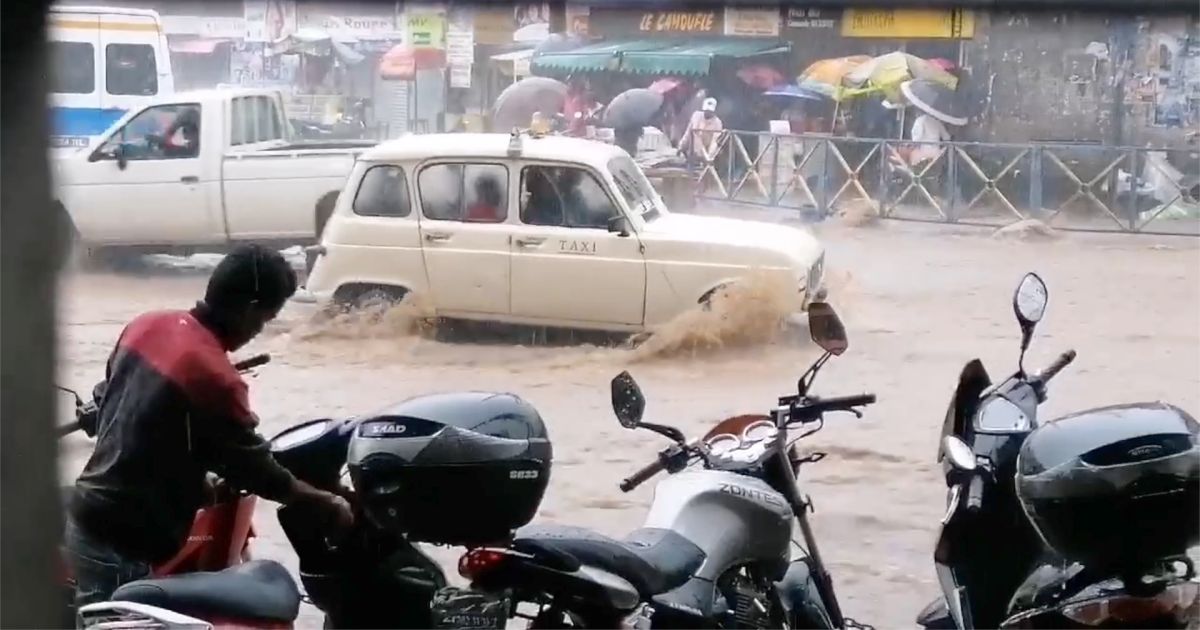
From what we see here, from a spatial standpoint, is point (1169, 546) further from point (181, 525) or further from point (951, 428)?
point (181, 525)

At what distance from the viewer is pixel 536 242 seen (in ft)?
17.6

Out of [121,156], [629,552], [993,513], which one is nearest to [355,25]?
[629,552]

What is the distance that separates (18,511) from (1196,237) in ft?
12.6

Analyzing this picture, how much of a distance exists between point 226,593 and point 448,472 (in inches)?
17.9

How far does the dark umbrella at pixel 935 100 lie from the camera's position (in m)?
4.80

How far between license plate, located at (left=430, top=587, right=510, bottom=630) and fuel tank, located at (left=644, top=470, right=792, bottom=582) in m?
0.43

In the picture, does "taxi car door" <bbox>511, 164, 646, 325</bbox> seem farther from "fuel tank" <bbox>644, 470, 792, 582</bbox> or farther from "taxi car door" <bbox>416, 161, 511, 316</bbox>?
"fuel tank" <bbox>644, 470, 792, 582</bbox>

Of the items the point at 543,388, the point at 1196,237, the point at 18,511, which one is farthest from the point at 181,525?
the point at 1196,237

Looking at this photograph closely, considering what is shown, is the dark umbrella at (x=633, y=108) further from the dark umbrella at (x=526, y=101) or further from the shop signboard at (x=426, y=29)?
the shop signboard at (x=426, y=29)

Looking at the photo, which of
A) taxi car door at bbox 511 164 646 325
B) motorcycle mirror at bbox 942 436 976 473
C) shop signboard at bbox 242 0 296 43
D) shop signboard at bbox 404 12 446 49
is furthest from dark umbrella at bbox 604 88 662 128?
motorcycle mirror at bbox 942 436 976 473

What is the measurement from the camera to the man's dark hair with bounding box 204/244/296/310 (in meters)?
2.87

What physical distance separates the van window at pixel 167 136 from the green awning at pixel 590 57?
9.61 ft

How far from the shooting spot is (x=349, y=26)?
423 cm

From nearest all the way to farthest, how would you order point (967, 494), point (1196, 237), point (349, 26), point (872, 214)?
point (967, 494), point (349, 26), point (1196, 237), point (872, 214)
